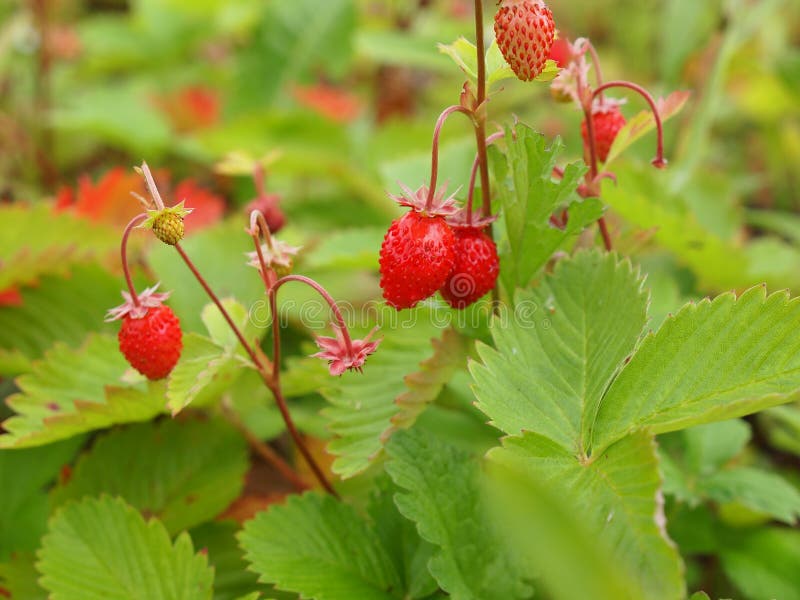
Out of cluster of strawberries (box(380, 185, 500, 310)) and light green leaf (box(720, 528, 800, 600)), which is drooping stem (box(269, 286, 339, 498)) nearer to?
cluster of strawberries (box(380, 185, 500, 310))

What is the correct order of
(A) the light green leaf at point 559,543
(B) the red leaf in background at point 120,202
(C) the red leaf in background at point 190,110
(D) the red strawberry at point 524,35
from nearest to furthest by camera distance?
1. (A) the light green leaf at point 559,543
2. (D) the red strawberry at point 524,35
3. (B) the red leaf in background at point 120,202
4. (C) the red leaf in background at point 190,110

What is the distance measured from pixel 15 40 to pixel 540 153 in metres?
2.07

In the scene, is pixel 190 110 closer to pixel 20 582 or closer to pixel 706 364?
pixel 20 582

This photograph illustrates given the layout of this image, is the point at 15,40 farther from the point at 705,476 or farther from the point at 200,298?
the point at 705,476

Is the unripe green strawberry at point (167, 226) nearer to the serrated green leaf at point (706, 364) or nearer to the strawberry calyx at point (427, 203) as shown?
the strawberry calyx at point (427, 203)

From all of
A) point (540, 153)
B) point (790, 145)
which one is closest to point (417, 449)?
point (540, 153)

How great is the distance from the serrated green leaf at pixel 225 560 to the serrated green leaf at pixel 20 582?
0.69ft

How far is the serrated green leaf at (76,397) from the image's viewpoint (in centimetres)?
100

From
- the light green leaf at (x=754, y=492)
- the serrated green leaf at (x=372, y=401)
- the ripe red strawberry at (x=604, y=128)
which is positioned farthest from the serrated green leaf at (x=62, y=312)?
the light green leaf at (x=754, y=492)

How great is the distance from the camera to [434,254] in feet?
2.78

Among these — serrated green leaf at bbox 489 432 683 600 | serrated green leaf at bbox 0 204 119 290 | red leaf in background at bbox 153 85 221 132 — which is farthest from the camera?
red leaf in background at bbox 153 85 221 132

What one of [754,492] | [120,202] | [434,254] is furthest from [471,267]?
[120,202]

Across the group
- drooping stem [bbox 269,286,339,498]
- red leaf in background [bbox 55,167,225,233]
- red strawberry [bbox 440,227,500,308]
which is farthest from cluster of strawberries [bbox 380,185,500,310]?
red leaf in background [bbox 55,167,225,233]

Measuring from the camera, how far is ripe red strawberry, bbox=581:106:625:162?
101 centimetres
